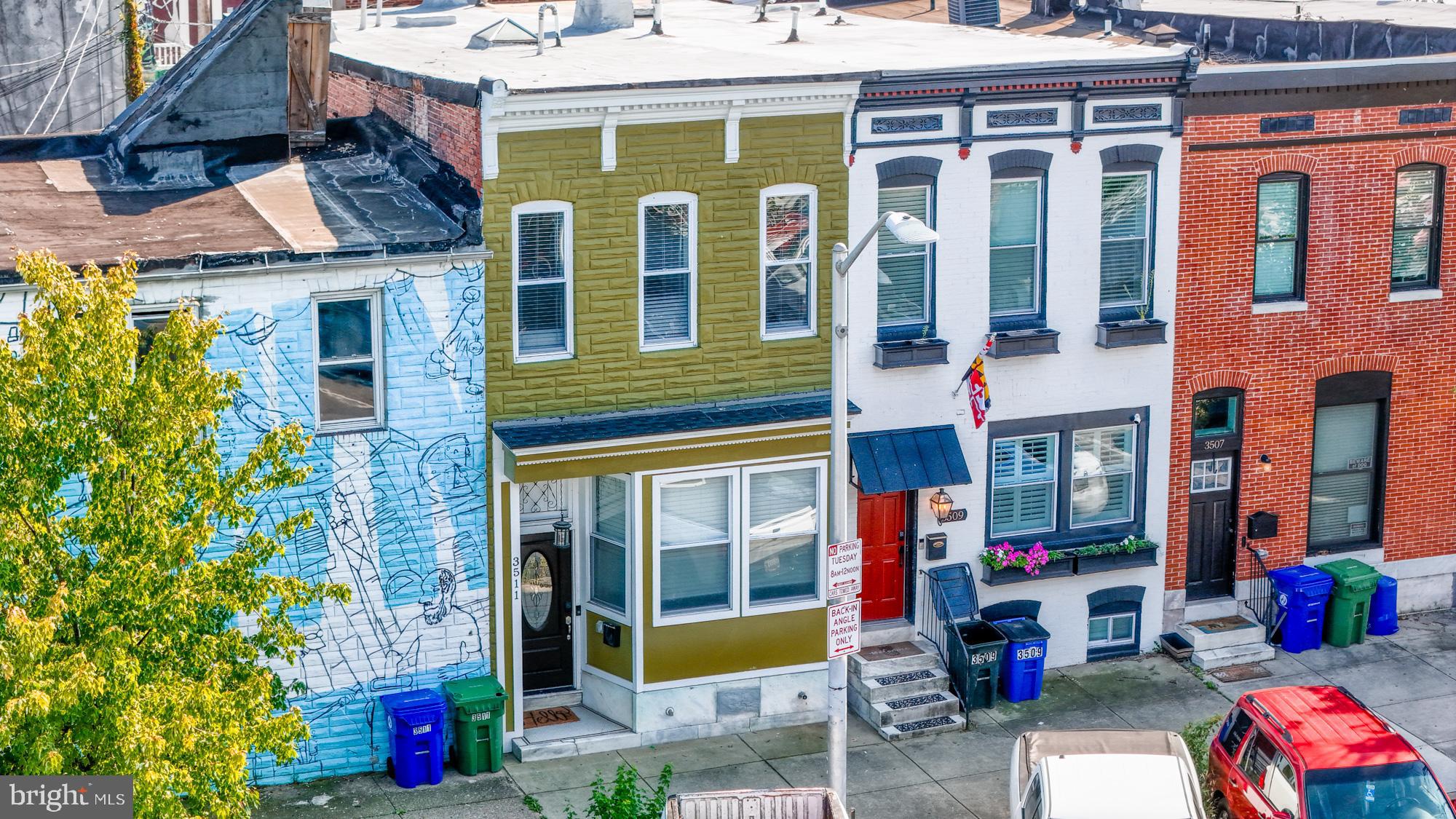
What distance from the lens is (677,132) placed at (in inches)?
823

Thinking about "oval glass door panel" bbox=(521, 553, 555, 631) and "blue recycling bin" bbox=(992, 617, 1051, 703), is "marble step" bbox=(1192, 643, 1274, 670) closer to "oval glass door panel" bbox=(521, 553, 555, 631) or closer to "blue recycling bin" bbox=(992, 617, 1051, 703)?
"blue recycling bin" bbox=(992, 617, 1051, 703)

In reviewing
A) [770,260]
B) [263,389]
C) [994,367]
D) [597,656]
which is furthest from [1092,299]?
[263,389]

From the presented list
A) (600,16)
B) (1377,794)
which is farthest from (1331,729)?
(600,16)

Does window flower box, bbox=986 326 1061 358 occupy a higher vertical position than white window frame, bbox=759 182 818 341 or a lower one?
lower

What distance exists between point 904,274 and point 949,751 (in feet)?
19.6

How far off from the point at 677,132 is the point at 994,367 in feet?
17.7

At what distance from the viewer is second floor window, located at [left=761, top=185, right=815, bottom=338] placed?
854 inches

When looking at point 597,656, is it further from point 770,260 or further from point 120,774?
point 120,774

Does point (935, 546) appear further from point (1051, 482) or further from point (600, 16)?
point (600, 16)

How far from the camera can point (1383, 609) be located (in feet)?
82.8

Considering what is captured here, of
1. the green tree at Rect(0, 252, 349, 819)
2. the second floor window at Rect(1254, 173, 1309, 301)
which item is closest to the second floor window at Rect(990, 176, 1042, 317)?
the second floor window at Rect(1254, 173, 1309, 301)

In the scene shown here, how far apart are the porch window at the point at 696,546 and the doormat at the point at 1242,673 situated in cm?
697

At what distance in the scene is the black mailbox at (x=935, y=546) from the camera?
23453mm

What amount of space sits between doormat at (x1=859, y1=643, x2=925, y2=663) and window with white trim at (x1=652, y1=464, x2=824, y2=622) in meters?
1.32
